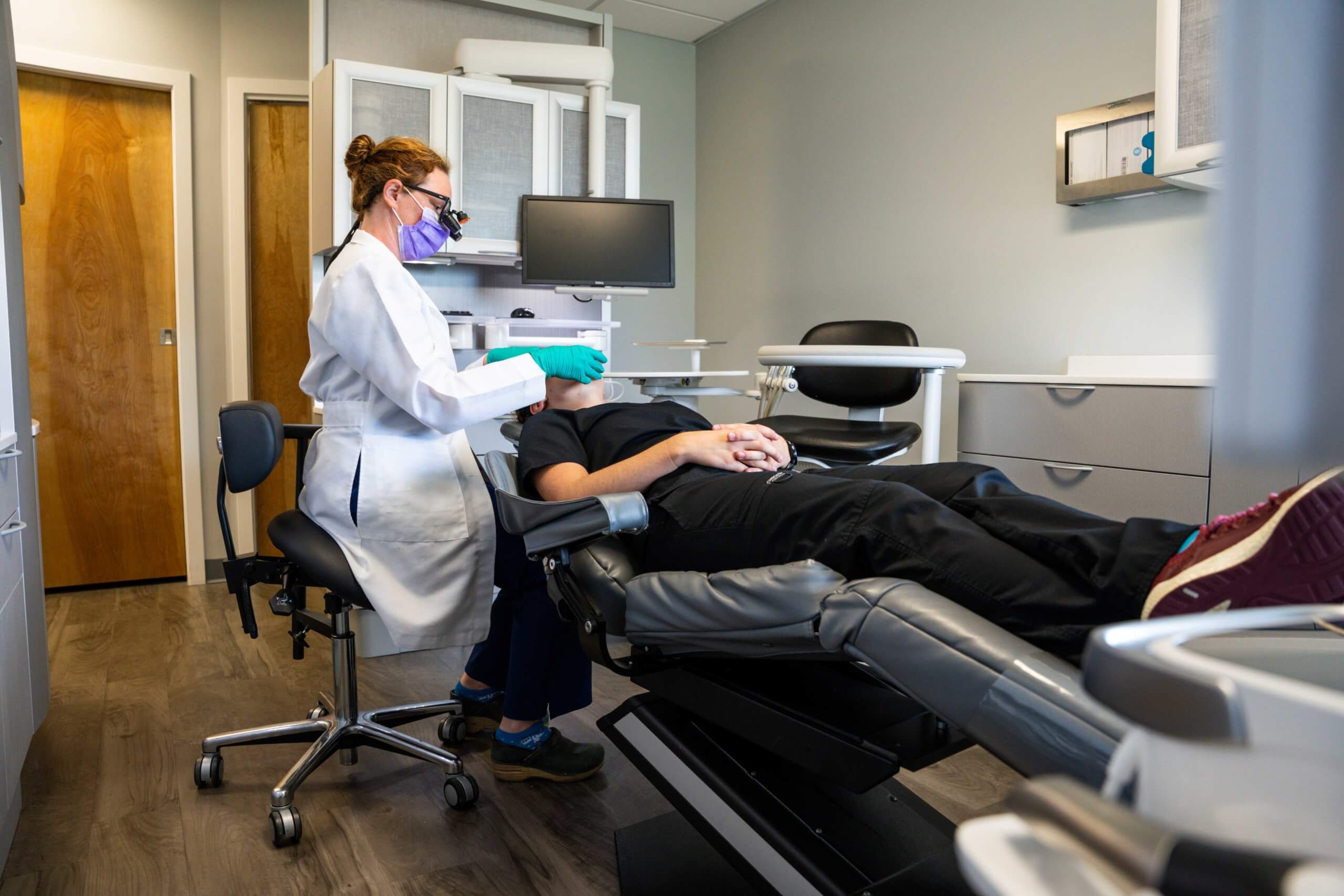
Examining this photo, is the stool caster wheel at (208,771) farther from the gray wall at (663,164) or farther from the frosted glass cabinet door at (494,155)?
the gray wall at (663,164)

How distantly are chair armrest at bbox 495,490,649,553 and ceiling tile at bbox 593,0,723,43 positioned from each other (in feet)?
11.7

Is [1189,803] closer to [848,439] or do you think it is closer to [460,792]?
[460,792]

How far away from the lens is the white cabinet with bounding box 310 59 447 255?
9.98ft

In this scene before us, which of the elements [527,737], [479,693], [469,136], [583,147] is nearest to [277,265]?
[469,136]

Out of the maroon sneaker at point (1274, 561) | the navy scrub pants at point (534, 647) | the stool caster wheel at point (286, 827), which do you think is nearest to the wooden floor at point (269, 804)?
the stool caster wheel at point (286, 827)

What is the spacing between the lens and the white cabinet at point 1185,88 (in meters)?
2.12

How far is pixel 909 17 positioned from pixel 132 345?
3.22 m

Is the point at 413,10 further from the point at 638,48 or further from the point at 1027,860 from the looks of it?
the point at 1027,860

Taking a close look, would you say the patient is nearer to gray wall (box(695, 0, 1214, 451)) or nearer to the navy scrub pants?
the navy scrub pants

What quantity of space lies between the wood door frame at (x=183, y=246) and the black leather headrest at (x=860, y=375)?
2313 mm

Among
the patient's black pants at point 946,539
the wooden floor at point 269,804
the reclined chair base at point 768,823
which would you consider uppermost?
the patient's black pants at point 946,539

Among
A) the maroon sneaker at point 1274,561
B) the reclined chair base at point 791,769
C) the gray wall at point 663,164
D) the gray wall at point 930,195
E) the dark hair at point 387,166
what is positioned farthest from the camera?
the gray wall at point 663,164

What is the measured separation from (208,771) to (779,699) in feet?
4.02

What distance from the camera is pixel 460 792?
1716mm
